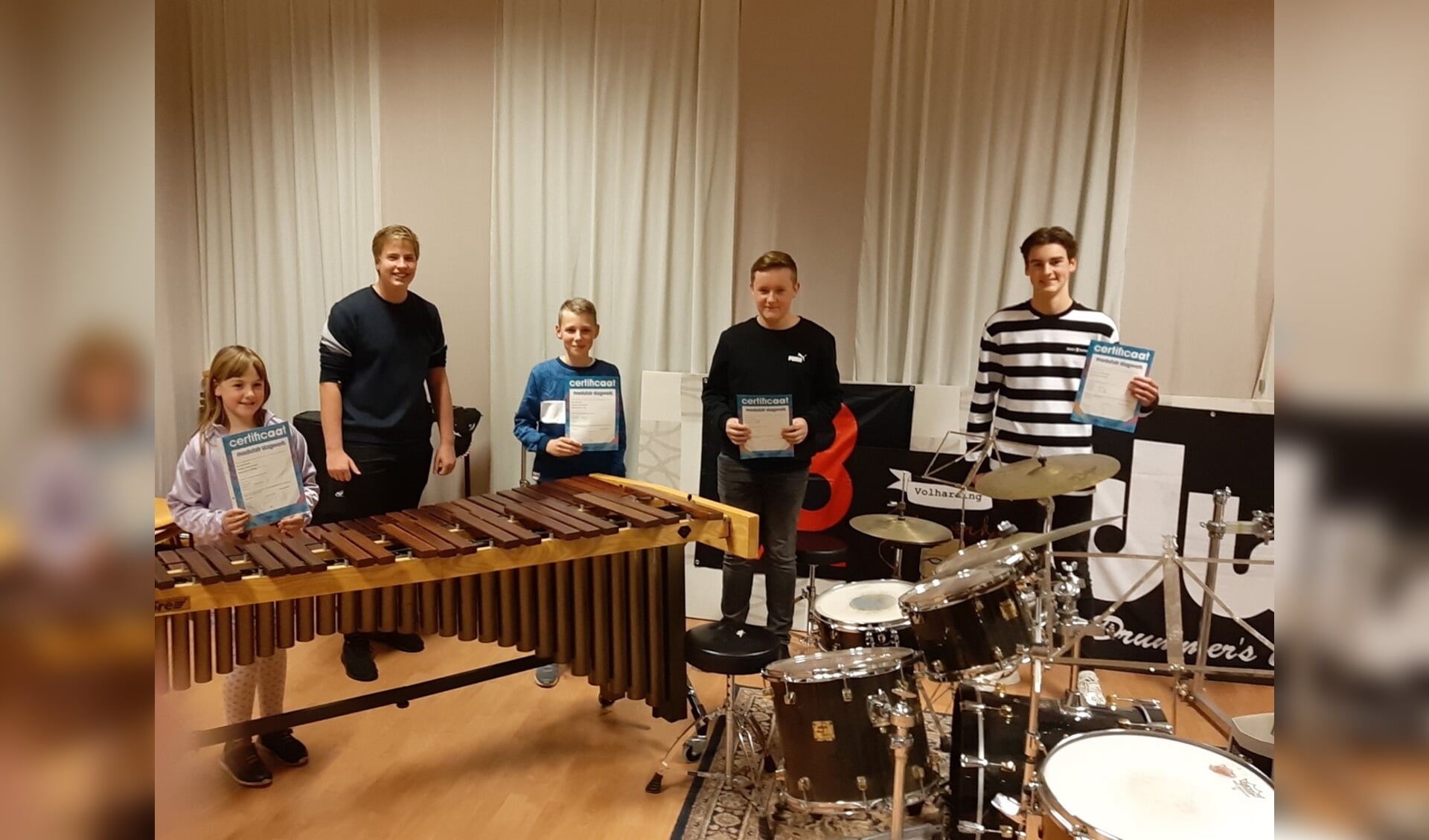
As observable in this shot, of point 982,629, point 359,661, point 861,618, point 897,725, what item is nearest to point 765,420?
point 861,618

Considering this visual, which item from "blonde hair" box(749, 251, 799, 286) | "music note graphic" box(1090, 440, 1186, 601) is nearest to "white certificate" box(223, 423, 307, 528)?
"blonde hair" box(749, 251, 799, 286)

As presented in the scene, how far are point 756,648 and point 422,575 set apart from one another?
937 millimetres

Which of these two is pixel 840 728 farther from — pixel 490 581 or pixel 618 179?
pixel 618 179

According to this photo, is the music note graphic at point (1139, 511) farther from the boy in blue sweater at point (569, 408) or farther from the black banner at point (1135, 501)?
the boy in blue sweater at point (569, 408)

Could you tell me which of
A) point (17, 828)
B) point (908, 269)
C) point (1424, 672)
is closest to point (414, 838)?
point (17, 828)

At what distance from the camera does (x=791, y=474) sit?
10.4 ft

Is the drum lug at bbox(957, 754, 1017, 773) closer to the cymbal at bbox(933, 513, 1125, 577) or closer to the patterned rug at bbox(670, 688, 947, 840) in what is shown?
the patterned rug at bbox(670, 688, 947, 840)

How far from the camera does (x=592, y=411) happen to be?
3100mm

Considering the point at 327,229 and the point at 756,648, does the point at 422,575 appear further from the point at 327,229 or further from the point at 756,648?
the point at 327,229

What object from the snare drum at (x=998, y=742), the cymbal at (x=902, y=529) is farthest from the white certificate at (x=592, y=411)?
the snare drum at (x=998, y=742)

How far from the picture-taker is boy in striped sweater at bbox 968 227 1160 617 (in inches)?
120

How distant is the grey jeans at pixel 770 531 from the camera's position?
316 centimetres

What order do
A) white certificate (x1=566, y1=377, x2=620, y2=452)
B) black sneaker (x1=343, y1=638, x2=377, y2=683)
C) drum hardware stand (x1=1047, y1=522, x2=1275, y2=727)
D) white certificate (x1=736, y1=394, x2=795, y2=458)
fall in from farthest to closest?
black sneaker (x1=343, y1=638, x2=377, y2=683)
white certificate (x1=566, y1=377, x2=620, y2=452)
white certificate (x1=736, y1=394, x2=795, y2=458)
drum hardware stand (x1=1047, y1=522, x2=1275, y2=727)

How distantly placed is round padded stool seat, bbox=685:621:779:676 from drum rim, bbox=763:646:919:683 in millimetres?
101
